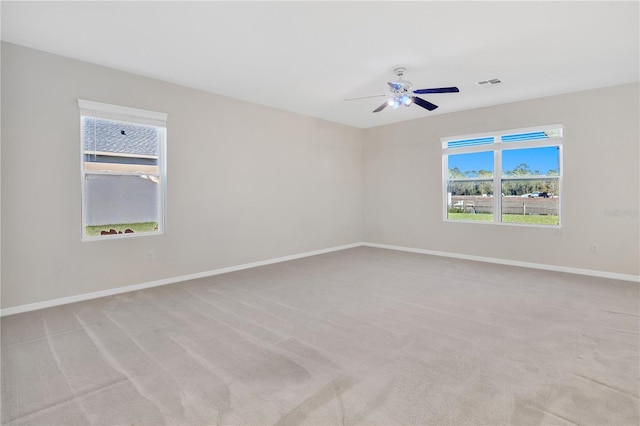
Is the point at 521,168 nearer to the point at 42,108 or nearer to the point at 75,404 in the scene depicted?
the point at 75,404

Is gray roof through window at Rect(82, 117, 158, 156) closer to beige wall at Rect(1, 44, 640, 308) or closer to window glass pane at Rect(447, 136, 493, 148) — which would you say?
beige wall at Rect(1, 44, 640, 308)

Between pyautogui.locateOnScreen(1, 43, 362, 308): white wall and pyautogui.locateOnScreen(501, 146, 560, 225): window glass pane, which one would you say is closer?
pyautogui.locateOnScreen(1, 43, 362, 308): white wall

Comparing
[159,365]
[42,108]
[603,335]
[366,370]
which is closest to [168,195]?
[42,108]

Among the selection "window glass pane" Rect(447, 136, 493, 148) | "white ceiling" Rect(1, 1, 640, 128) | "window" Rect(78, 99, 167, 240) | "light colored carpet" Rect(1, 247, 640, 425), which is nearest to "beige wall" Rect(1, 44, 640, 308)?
"window" Rect(78, 99, 167, 240)

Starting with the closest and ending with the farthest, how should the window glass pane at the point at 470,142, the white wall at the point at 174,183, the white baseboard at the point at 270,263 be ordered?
the white wall at the point at 174,183
the white baseboard at the point at 270,263
the window glass pane at the point at 470,142

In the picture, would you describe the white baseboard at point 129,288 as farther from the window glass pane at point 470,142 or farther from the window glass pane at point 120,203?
the window glass pane at point 470,142

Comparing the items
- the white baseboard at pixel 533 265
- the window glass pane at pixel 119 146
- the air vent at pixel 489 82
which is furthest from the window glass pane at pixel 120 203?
the white baseboard at pixel 533 265

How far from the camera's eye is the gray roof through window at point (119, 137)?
12.5 feet

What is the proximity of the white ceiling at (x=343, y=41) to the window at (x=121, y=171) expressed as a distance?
0.62 meters

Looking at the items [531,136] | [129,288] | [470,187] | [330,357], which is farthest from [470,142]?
[129,288]

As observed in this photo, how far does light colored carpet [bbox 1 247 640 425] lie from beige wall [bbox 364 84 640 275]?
0.93 meters

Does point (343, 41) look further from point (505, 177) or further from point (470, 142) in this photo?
point (505, 177)

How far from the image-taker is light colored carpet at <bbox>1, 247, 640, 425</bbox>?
183 centimetres

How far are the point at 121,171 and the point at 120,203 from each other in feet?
1.36
